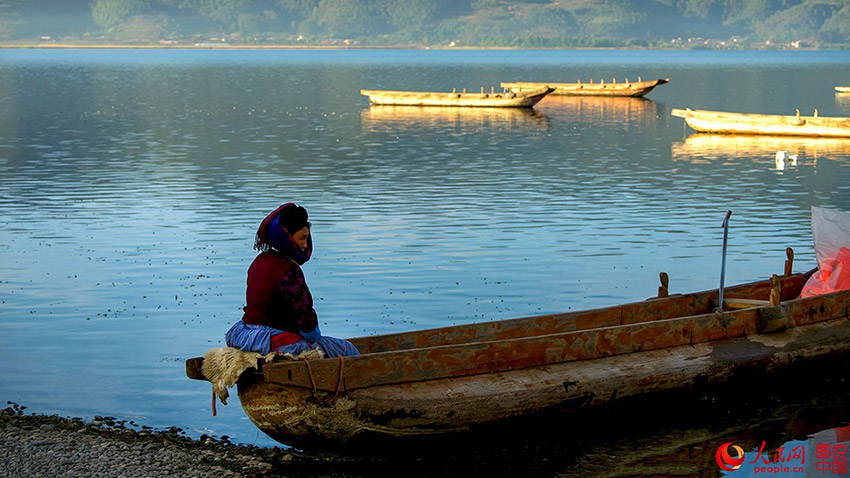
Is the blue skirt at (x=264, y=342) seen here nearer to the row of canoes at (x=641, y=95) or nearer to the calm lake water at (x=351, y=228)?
the calm lake water at (x=351, y=228)

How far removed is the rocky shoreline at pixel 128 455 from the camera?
10.2m

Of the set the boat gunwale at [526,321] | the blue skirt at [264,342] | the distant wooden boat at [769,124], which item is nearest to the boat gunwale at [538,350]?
the blue skirt at [264,342]

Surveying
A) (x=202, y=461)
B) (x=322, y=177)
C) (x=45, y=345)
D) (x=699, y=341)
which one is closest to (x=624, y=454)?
(x=699, y=341)

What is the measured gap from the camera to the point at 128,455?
10.6m

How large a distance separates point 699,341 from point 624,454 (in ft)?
5.74

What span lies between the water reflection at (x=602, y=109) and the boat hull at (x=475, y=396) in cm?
4231

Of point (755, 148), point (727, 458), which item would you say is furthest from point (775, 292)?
point (755, 148)

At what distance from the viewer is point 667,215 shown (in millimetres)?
26078

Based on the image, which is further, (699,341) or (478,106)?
(478,106)

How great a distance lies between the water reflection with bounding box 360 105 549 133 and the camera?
53.5 metres

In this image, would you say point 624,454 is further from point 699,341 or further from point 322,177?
point 322,177

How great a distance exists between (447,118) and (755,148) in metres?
20.4

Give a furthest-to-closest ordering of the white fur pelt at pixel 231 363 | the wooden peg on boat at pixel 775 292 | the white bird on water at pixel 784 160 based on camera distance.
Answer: the white bird on water at pixel 784 160 < the wooden peg on boat at pixel 775 292 < the white fur pelt at pixel 231 363

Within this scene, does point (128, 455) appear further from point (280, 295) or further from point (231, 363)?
point (280, 295)
